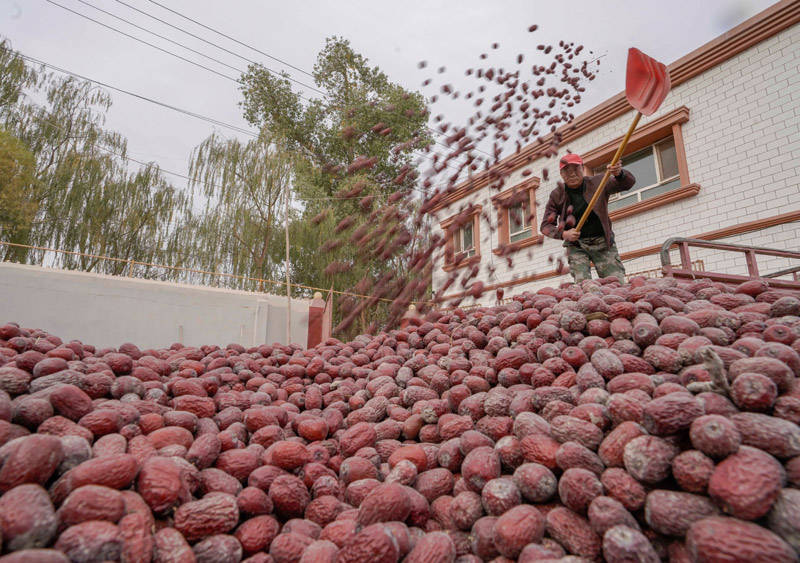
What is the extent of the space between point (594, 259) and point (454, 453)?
151 inches

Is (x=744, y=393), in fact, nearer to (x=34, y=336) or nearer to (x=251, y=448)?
(x=251, y=448)

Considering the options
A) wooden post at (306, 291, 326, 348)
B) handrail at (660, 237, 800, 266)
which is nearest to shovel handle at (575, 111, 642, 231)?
handrail at (660, 237, 800, 266)

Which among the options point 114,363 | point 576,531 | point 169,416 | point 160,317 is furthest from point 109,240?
point 576,531

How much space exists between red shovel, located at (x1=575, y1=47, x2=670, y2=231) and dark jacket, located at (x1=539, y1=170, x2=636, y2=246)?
1383mm

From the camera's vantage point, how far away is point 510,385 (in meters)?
2.47

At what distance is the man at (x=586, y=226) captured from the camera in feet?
15.5

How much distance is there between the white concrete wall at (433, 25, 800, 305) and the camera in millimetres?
6555

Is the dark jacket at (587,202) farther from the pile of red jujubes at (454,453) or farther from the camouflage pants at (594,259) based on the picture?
the pile of red jujubes at (454,453)

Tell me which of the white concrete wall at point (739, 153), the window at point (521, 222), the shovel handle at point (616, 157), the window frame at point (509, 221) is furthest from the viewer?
the window at point (521, 222)

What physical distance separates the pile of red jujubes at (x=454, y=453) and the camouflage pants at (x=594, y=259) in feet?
6.02

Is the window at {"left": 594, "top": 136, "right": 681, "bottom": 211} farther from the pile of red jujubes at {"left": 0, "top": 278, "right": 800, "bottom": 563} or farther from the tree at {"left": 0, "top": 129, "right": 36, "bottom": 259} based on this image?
the tree at {"left": 0, "top": 129, "right": 36, "bottom": 259}

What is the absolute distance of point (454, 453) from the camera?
193 cm

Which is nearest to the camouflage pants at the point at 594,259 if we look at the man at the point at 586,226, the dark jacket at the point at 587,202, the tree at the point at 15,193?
the man at the point at 586,226

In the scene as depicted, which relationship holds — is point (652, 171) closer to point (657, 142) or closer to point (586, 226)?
point (657, 142)
